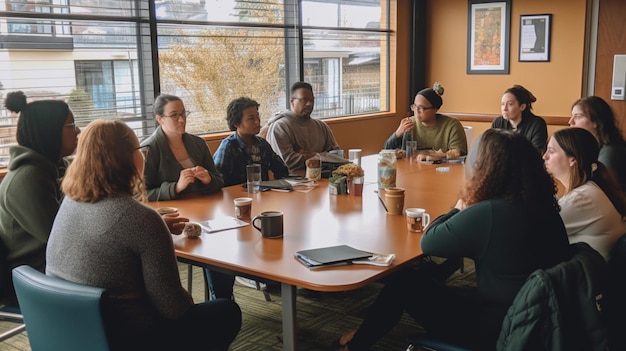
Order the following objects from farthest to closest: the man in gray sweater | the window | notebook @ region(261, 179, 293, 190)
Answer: the man in gray sweater, the window, notebook @ region(261, 179, 293, 190)

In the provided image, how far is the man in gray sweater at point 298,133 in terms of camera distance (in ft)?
14.9

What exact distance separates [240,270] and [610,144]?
2.30 metres

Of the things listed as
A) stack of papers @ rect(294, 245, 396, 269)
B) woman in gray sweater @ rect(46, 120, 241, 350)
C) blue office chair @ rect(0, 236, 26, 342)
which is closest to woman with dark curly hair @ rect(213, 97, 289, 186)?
blue office chair @ rect(0, 236, 26, 342)

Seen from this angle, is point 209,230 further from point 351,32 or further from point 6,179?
point 351,32

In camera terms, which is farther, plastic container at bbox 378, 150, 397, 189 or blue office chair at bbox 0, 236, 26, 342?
plastic container at bbox 378, 150, 397, 189

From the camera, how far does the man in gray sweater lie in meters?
4.53

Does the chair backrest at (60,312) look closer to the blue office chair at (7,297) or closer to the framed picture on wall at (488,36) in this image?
the blue office chair at (7,297)

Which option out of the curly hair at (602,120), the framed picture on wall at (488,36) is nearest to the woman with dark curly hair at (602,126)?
the curly hair at (602,120)

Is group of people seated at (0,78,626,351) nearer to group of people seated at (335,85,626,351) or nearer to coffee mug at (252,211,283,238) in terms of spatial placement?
group of people seated at (335,85,626,351)

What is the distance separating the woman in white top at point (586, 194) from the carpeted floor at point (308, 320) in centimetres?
105

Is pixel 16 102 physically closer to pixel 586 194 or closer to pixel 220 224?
pixel 220 224

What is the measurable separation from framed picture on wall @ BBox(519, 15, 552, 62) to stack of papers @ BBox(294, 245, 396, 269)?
5.12 metres

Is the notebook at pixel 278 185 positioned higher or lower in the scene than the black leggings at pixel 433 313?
higher

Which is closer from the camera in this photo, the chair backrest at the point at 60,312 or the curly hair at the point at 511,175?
the chair backrest at the point at 60,312
